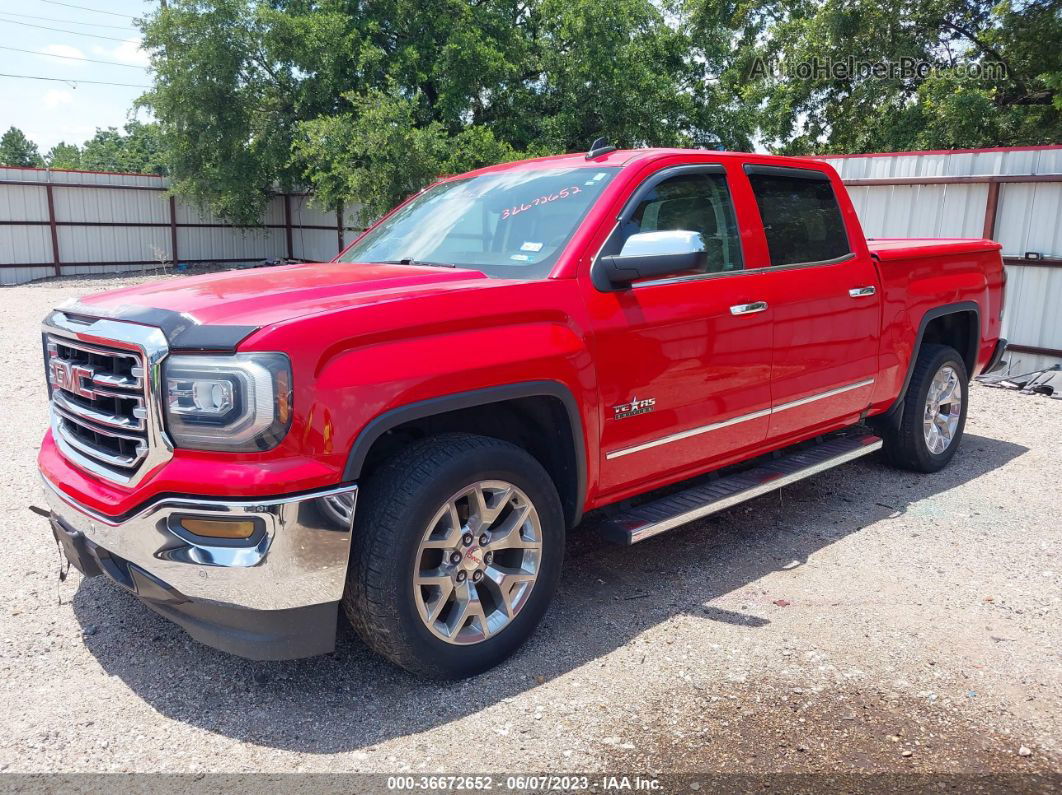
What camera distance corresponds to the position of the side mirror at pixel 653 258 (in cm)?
361

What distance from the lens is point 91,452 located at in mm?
3221

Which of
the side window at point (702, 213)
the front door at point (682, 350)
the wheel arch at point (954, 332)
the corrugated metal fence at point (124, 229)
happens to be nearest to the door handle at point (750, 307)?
the front door at point (682, 350)

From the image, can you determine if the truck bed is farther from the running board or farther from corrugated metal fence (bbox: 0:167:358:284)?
corrugated metal fence (bbox: 0:167:358:284)

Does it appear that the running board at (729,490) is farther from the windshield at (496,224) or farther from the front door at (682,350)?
the windshield at (496,224)

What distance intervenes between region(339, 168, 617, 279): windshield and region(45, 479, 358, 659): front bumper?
1.45 metres

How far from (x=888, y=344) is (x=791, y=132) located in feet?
67.6

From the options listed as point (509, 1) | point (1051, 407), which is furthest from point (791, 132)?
point (1051, 407)

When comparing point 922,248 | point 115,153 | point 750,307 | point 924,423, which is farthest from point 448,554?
point 115,153

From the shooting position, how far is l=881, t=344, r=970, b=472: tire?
5.81 m

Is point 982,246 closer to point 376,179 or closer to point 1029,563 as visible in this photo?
point 1029,563

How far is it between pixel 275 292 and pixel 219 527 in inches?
36.5

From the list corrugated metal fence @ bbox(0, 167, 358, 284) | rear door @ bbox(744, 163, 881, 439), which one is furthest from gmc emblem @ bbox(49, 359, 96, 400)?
corrugated metal fence @ bbox(0, 167, 358, 284)

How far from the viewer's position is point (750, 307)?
4.27m

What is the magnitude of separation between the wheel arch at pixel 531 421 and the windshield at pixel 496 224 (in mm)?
539
